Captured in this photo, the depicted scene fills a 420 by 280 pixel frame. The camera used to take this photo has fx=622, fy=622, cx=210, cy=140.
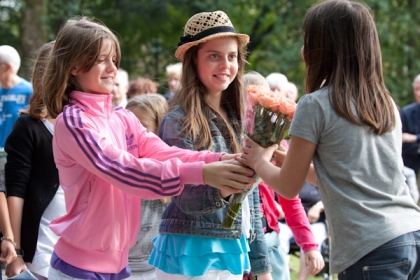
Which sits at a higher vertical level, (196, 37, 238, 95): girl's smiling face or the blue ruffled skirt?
(196, 37, 238, 95): girl's smiling face

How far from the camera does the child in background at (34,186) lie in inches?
153

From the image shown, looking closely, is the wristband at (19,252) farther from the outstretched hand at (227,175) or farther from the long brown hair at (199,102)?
the outstretched hand at (227,175)

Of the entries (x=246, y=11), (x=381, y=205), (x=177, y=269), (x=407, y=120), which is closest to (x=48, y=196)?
(x=177, y=269)

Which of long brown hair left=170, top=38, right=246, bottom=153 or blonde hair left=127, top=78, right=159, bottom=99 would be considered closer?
long brown hair left=170, top=38, right=246, bottom=153

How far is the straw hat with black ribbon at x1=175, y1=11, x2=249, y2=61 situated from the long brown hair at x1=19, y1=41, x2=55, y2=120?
887mm

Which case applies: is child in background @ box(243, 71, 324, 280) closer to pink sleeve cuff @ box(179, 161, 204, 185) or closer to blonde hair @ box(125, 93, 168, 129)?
blonde hair @ box(125, 93, 168, 129)

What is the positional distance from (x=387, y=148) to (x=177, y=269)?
4.02 feet

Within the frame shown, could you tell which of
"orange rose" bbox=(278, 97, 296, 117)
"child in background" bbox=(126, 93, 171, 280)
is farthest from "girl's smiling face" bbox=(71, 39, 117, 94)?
"child in background" bbox=(126, 93, 171, 280)

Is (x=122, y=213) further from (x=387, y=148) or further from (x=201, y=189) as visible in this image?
(x=387, y=148)

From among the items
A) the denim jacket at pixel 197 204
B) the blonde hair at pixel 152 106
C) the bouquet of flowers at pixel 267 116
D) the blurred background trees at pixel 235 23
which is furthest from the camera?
the blurred background trees at pixel 235 23

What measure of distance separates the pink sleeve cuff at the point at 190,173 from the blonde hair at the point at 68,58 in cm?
66

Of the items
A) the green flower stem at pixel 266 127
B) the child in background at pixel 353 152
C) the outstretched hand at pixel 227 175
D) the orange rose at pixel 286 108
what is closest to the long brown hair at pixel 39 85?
the outstretched hand at pixel 227 175

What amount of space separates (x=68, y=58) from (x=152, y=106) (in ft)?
6.12

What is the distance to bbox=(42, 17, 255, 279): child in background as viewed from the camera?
2.80 metres
